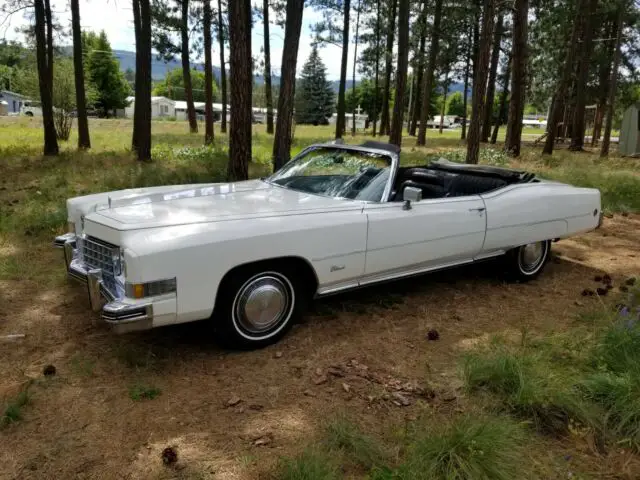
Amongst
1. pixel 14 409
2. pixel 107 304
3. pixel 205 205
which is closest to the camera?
pixel 14 409

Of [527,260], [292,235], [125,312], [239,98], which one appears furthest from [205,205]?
[239,98]

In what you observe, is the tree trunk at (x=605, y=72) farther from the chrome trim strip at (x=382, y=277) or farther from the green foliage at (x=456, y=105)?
the green foliage at (x=456, y=105)

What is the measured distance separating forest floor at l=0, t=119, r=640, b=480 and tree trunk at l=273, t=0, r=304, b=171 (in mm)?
4857

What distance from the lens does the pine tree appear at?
6147cm

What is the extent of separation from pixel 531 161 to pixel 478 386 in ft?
49.1

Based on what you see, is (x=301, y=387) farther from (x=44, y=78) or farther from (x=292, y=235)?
(x=44, y=78)

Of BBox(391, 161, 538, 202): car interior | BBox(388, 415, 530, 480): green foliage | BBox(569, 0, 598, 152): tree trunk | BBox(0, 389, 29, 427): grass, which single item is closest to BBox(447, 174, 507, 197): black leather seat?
BBox(391, 161, 538, 202): car interior

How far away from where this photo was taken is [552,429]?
9.52 ft

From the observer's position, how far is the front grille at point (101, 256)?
3295 millimetres

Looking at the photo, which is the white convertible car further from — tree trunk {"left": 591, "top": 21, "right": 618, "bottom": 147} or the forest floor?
tree trunk {"left": 591, "top": 21, "right": 618, "bottom": 147}

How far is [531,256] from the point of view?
5473 millimetres

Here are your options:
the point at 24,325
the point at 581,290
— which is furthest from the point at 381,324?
the point at 24,325

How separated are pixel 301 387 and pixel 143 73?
37.9 ft

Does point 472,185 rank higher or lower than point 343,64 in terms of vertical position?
lower
